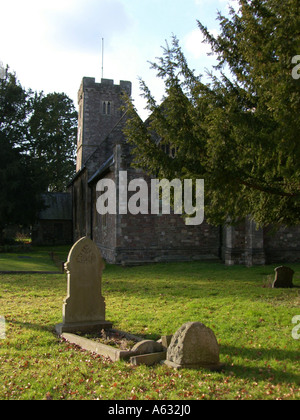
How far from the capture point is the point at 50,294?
34.3 ft

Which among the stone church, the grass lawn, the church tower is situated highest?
the church tower

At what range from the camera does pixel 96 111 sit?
3244 centimetres

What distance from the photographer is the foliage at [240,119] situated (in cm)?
555

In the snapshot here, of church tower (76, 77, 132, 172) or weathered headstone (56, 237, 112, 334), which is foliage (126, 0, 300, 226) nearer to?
weathered headstone (56, 237, 112, 334)

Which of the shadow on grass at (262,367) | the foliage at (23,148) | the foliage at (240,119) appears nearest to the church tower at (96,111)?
the foliage at (23,148)

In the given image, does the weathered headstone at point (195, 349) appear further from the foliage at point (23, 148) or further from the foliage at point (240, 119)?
the foliage at point (23, 148)

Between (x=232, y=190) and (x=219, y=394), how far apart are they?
12.6 ft

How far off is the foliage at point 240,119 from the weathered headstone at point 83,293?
7.18 feet

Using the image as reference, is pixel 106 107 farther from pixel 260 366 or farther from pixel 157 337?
pixel 260 366

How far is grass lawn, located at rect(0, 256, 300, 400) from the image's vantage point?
4.07 m

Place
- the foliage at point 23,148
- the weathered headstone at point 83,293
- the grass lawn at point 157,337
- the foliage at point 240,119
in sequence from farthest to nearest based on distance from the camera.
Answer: the foliage at point 23,148
the weathered headstone at point 83,293
the foliage at point 240,119
the grass lawn at point 157,337

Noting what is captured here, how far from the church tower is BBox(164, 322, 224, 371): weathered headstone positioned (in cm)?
2838

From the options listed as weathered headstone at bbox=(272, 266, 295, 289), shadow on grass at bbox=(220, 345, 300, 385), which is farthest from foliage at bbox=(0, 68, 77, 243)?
shadow on grass at bbox=(220, 345, 300, 385)

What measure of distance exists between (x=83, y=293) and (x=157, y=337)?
1.55 metres
